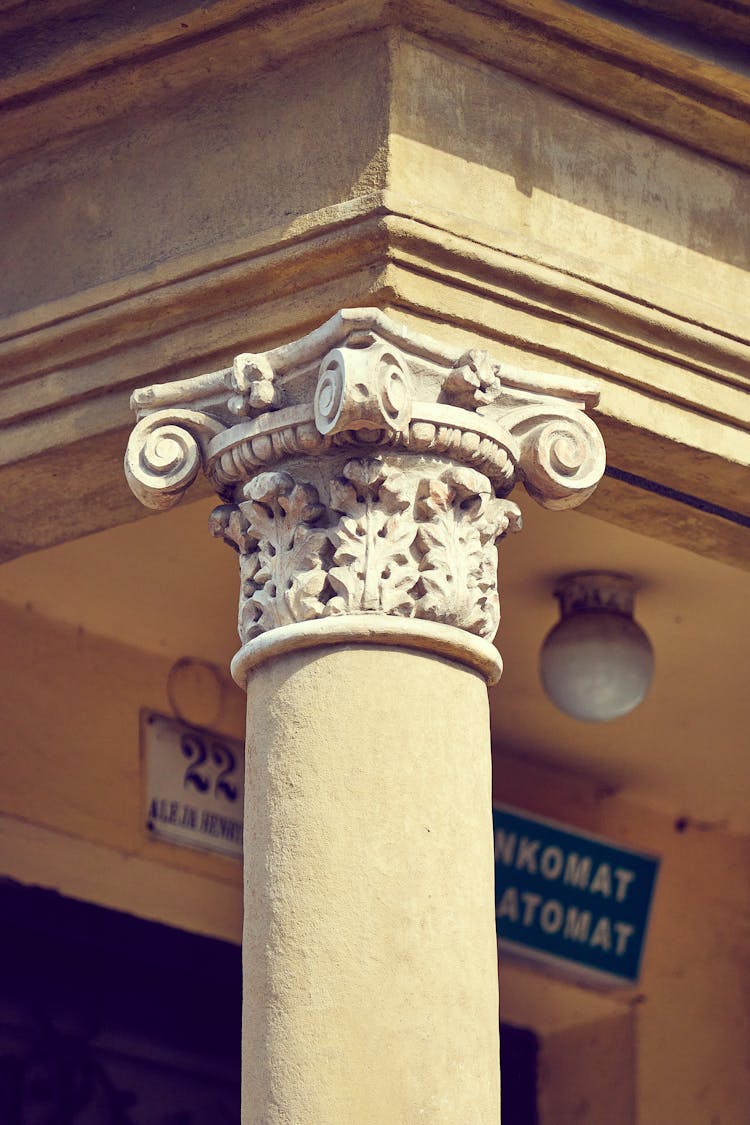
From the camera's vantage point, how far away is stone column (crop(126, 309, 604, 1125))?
3.96 metres

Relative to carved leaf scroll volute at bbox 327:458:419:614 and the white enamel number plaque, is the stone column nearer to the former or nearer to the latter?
carved leaf scroll volute at bbox 327:458:419:614

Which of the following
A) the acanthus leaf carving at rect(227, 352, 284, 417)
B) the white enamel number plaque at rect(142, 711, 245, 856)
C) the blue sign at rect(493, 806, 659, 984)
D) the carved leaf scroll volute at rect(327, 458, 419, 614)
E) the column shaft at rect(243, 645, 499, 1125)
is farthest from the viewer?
the blue sign at rect(493, 806, 659, 984)

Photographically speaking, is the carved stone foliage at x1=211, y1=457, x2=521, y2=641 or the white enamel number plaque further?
the white enamel number plaque

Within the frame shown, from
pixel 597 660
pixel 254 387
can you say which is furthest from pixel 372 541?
pixel 597 660

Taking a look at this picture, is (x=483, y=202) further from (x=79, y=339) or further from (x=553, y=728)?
(x=553, y=728)

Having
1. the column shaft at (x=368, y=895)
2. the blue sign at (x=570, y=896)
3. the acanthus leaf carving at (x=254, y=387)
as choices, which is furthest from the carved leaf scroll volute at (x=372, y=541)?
the blue sign at (x=570, y=896)

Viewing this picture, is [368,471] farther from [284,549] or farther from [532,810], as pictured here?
[532,810]

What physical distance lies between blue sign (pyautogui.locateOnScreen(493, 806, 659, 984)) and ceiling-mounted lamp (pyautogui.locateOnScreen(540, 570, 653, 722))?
1.13 metres

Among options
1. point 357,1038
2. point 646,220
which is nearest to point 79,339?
point 646,220

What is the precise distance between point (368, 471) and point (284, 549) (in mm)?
245

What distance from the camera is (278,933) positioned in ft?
13.3

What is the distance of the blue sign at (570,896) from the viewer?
7.11 m

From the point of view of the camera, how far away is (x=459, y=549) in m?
4.36

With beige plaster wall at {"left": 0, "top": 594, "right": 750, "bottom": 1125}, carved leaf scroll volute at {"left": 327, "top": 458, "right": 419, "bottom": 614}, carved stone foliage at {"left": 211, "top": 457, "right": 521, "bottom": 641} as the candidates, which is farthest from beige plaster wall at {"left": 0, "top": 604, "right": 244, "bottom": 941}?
carved leaf scroll volute at {"left": 327, "top": 458, "right": 419, "bottom": 614}
